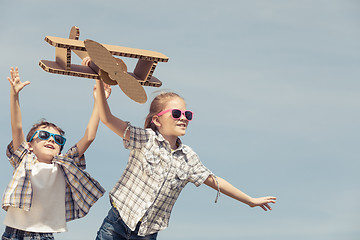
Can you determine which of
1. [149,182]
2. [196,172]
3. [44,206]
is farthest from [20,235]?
[196,172]

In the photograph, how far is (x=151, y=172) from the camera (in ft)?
21.5

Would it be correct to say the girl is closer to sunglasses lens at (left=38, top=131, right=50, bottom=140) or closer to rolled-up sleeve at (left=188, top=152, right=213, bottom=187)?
rolled-up sleeve at (left=188, top=152, right=213, bottom=187)

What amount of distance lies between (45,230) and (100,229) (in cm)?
61

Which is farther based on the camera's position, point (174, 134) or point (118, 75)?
point (174, 134)

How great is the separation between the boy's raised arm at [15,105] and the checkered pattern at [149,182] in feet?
3.69

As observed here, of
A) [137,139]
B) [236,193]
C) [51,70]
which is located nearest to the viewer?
[51,70]

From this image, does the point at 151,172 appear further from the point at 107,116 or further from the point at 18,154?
the point at 18,154

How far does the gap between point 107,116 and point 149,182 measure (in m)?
0.83

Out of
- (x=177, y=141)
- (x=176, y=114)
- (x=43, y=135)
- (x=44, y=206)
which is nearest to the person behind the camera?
(x=44, y=206)

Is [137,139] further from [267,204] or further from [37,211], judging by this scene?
[267,204]

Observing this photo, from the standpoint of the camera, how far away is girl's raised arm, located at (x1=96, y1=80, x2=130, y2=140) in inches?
248

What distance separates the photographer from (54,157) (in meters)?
6.67

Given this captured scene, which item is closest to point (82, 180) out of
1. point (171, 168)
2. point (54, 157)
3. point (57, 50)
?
point (54, 157)

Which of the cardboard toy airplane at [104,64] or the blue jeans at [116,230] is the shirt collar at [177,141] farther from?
the blue jeans at [116,230]
